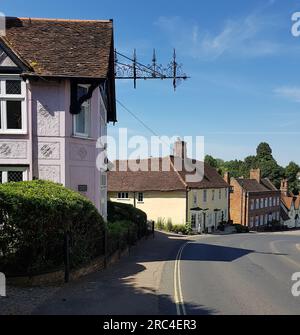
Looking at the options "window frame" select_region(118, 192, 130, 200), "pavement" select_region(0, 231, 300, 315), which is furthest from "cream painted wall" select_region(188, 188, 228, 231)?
"pavement" select_region(0, 231, 300, 315)

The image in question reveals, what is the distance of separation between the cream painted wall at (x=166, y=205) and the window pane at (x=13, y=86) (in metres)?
30.3

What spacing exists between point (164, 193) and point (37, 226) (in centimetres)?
3410

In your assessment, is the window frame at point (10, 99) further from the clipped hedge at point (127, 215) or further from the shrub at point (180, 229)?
the shrub at point (180, 229)

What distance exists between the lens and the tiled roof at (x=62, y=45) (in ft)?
48.6

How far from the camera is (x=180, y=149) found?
4934 cm

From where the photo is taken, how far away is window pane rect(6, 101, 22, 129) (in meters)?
14.8

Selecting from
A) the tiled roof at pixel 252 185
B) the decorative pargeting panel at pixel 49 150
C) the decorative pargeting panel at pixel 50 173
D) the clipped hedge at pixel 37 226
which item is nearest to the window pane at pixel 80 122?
the decorative pargeting panel at pixel 49 150

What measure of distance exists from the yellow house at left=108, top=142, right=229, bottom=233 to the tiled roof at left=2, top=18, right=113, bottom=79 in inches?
1107

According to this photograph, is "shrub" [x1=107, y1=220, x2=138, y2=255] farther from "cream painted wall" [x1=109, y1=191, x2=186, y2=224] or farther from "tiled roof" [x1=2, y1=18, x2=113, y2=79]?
"cream painted wall" [x1=109, y1=191, x2=186, y2=224]

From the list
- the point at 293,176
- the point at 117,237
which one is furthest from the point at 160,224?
the point at 293,176
